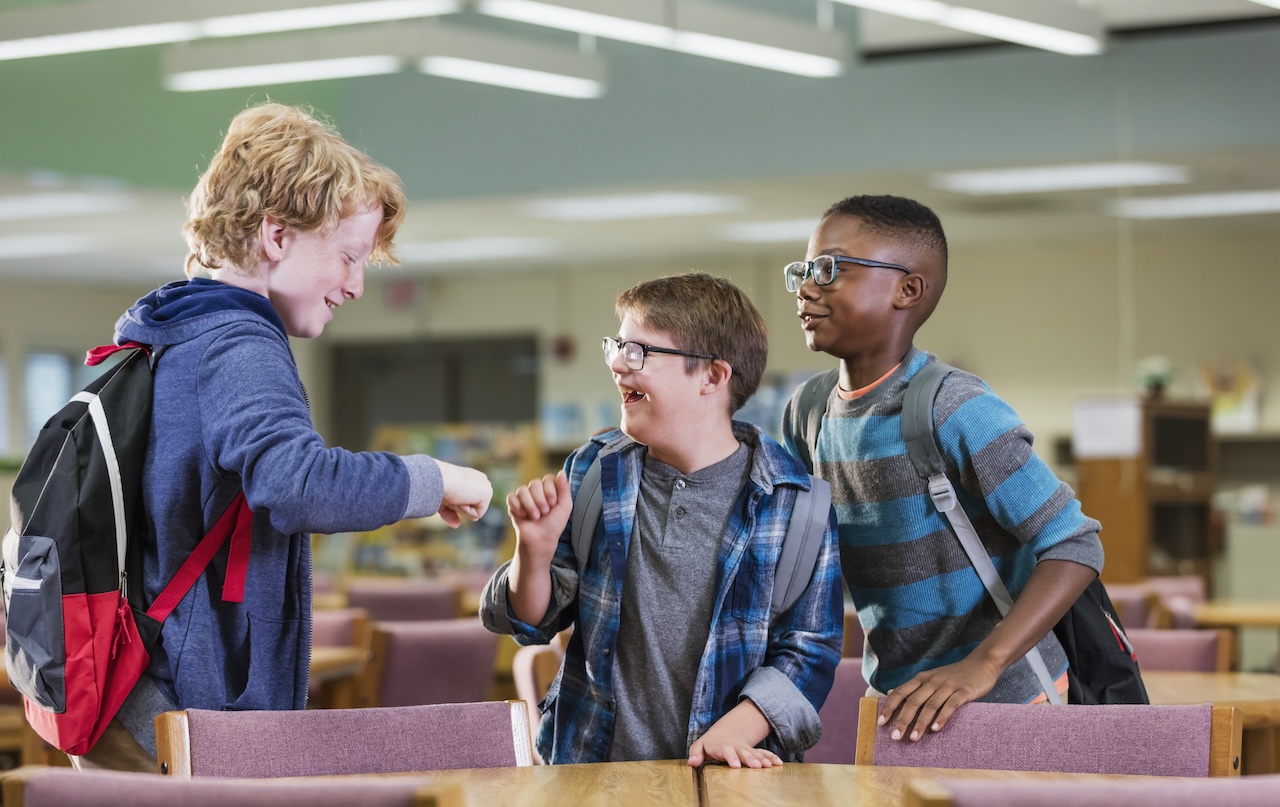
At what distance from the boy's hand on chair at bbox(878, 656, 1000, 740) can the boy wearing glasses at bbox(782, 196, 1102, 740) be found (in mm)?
85

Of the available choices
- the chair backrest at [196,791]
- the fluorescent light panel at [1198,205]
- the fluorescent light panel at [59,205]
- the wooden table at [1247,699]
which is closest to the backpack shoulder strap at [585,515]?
the chair backrest at [196,791]

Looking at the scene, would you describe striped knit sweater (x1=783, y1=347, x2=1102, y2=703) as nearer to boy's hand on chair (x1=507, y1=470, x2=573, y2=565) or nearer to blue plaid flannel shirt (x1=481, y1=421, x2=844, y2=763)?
blue plaid flannel shirt (x1=481, y1=421, x2=844, y2=763)

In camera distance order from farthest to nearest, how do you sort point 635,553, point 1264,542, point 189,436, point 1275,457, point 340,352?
point 340,352
point 1275,457
point 1264,542
point 635,553
point 189,436

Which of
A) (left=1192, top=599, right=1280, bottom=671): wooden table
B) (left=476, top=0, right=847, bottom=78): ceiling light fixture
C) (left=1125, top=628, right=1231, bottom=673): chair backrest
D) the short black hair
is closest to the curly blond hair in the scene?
the short black hair

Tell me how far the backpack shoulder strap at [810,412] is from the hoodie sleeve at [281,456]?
2.60ft

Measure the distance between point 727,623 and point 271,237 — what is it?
0.76m

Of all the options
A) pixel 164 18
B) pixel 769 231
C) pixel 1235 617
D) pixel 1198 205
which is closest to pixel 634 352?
pixel 164 18

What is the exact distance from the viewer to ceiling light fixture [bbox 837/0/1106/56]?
519 centimetres

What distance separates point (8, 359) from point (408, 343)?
130 inches

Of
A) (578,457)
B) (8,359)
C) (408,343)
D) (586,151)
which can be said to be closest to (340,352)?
(408,343)

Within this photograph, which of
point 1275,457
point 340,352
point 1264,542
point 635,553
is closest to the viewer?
point 635,553

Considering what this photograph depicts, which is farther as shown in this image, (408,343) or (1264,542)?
(408,343)

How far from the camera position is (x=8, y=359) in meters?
11.7

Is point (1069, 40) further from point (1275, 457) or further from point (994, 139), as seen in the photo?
point (1275, 457)
